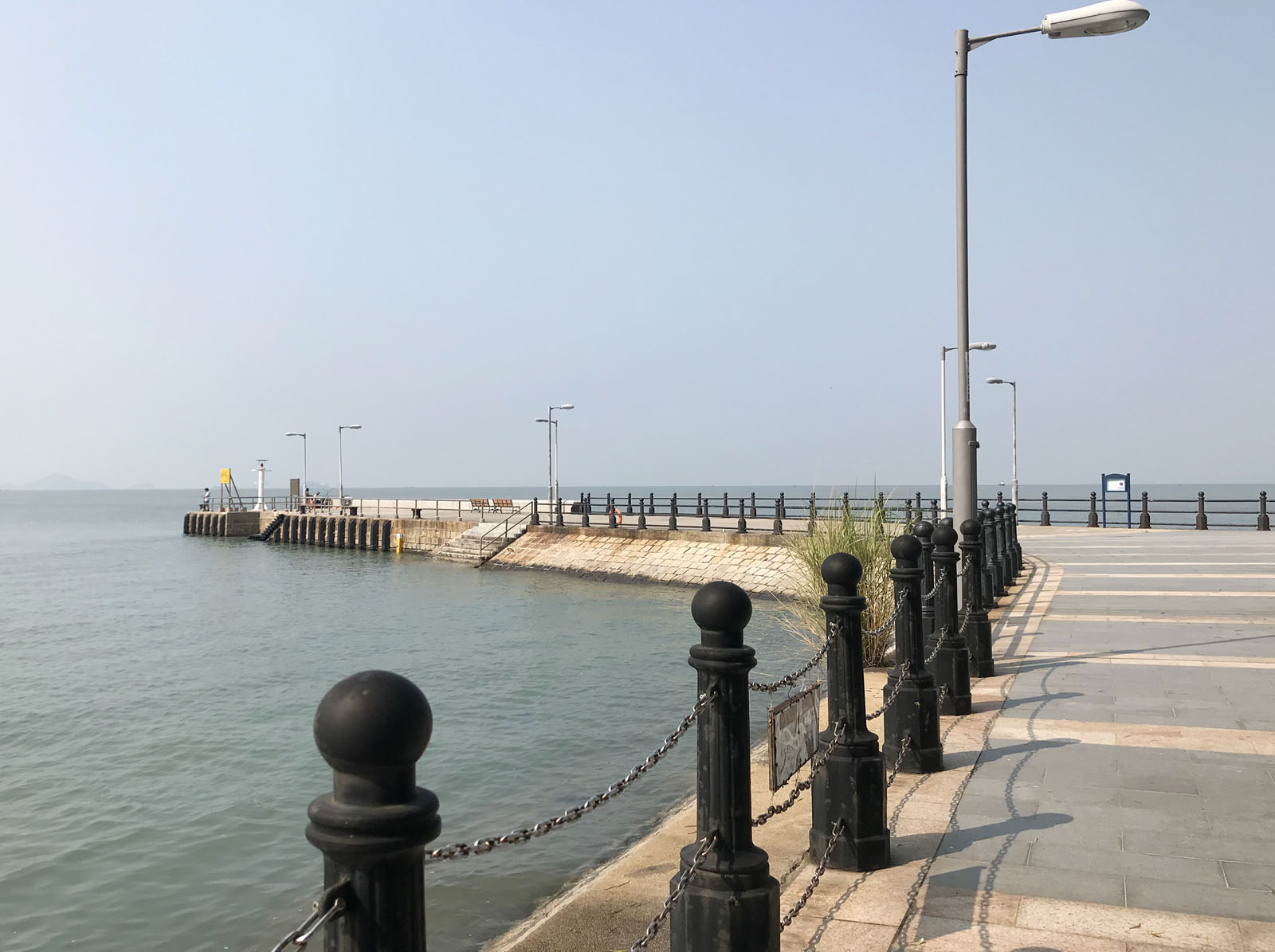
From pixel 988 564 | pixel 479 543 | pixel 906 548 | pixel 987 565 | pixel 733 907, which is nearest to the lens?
pixel 733 907

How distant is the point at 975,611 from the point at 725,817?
23.3 ft

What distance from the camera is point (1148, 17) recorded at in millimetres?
9414

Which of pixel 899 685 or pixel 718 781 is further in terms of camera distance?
pixel 899 685

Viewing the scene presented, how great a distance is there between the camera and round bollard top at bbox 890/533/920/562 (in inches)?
246

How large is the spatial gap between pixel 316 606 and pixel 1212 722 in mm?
28910

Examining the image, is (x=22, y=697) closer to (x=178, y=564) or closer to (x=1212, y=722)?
(x=1212, y=722)

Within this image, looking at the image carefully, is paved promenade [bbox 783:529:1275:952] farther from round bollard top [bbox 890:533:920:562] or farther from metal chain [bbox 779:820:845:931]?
round bollard top [bbox 890:533:920:562]

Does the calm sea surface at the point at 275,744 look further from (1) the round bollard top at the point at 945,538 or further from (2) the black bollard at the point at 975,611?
(1) the round bollard top at the point at 945,538

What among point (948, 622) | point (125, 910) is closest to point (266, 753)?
point (125, 910)

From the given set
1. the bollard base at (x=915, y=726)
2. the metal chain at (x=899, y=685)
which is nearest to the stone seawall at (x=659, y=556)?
the bollard base at (x=915, y=726)

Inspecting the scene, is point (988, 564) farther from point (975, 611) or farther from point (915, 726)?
point (915, 726)

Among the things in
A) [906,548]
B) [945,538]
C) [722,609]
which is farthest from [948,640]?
[722,609]

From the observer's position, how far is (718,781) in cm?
354

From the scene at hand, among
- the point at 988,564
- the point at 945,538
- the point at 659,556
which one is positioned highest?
the point at 945,538
